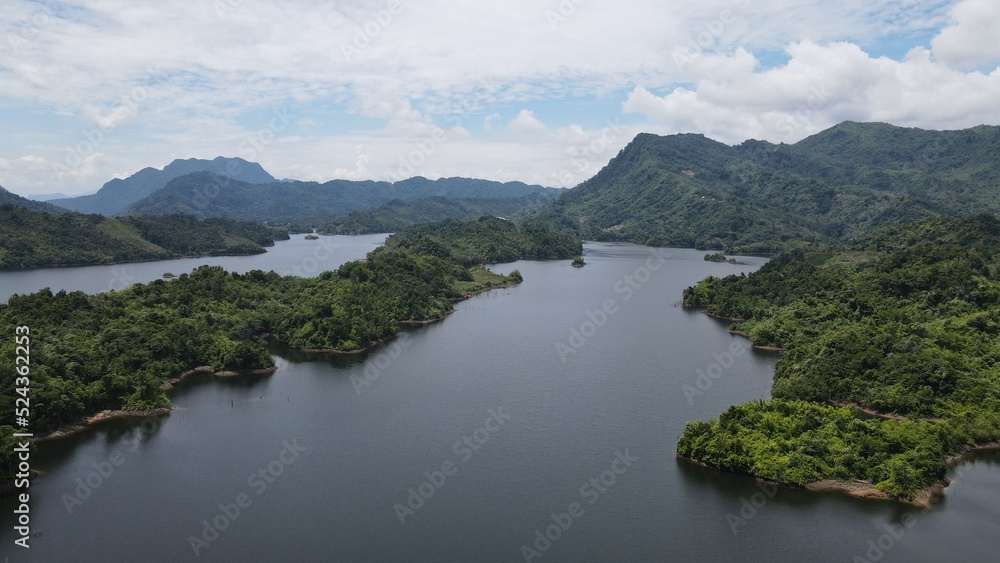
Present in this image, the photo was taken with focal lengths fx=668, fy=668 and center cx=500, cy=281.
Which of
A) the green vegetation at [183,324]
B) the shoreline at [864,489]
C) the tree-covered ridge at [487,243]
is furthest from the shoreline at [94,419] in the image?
the tree-covered ridge at [487,243]

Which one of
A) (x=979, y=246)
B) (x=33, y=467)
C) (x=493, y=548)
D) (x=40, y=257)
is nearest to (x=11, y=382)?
(x=33, y=467)

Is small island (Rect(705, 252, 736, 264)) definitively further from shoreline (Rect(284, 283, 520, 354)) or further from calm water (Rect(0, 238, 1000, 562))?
calm water (Rect(0, 238, 1000, 562))

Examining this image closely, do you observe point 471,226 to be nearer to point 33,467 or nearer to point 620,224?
point 620,224

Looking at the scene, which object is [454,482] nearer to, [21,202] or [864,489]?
[864,489]

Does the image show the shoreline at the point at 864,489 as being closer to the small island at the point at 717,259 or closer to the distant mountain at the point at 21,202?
the small island at the point at 717,259

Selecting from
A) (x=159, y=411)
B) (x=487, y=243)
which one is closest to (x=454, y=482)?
(x=159, y=411)
